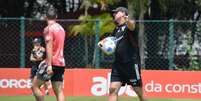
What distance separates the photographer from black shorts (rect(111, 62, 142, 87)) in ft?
33.5

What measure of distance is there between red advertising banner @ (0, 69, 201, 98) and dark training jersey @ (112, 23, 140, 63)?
511 centimetres

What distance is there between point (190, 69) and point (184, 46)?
0.70 metres

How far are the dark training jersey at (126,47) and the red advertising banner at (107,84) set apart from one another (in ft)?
16.8

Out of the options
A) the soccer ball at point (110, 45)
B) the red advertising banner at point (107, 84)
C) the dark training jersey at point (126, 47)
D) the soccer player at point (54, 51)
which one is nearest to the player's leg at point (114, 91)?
the dark training jersey at point (126, 47)

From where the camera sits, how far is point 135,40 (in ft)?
33.4

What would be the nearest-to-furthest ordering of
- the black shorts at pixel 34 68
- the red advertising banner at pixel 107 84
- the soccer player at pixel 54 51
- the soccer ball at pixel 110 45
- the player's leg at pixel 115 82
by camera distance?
the soccer player at pixel 54 51 < the player's leg at pixel 115 82 < the soccer ball at pixel 110 45 < the black shorts at pixel 34 68 < the red advertising banner at pixel 107 84

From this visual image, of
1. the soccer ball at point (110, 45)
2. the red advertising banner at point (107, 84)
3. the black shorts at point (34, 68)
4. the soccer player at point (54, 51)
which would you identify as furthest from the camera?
the red advertising banner at point (107, 84)

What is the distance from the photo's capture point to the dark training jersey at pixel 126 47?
1010cm

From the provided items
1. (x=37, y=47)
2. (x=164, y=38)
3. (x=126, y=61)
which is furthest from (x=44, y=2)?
(x=126, y=61)

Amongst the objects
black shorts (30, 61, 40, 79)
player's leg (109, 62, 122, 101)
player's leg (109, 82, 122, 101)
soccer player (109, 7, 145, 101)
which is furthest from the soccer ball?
black shorts (30, 61, 40, 79)

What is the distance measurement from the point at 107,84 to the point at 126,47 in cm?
537

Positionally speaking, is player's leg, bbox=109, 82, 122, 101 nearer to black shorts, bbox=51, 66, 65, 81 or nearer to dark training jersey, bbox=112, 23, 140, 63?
dark training jersey, bbox=112, 23, 140, 63

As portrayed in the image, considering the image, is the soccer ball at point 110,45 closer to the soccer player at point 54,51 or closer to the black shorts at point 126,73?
the black shorts at point 126,73

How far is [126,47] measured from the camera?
33.4 feet
